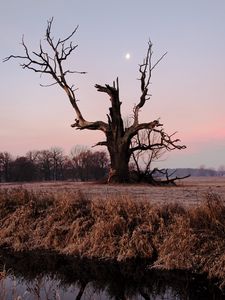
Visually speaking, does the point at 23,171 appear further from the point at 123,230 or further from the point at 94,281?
the point at 94,281

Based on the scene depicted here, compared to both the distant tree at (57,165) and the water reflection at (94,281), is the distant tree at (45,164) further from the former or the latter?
the water reflection at (94,281)

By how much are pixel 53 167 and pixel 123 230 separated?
3096 inches

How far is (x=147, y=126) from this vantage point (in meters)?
31.1

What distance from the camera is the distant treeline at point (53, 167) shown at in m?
84.8

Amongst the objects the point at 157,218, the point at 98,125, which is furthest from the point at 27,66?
the point at 157,218

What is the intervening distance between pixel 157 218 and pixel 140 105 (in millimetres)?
18800

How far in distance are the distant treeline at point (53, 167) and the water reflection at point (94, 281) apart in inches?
2687

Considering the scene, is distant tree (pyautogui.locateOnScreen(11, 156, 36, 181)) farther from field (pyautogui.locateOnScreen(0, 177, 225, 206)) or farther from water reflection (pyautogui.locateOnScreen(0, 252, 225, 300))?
water reflection (pyautogui.locateOnScreen(0, 252, 225, 300))

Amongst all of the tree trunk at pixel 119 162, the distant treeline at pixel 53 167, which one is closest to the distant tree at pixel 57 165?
the distant treeline at pixel 53 167

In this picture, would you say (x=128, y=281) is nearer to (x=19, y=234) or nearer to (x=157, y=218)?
(x=157, y=218)

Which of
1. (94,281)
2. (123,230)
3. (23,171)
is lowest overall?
(94,281)

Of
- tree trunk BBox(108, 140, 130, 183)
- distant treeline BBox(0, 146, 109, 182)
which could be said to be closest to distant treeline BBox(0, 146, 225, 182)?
distant treeline BBox(0, 146, 109, 182)

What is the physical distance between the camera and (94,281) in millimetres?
12289

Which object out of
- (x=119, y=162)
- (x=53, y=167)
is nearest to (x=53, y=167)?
(x=53, y=167)
